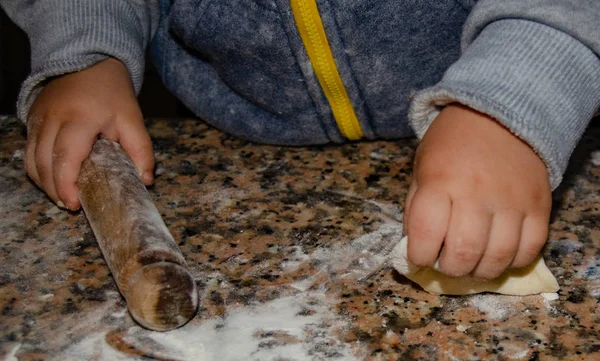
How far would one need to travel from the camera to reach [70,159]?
106cm

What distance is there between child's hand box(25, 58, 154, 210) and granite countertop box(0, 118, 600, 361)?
0.05m

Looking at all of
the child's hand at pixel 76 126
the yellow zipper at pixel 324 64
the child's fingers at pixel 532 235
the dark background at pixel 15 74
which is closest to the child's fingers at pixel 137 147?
the child's hand at pixel 76 126

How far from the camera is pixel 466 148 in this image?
2.92ft

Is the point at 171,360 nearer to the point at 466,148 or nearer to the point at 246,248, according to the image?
the point at 246,248

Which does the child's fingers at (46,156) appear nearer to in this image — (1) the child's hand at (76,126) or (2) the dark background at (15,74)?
(1) the child's hand at (76,126)

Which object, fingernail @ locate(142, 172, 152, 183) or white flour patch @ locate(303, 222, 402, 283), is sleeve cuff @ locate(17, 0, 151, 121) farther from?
white flour patch @ locate(303, 222, 402, 283)

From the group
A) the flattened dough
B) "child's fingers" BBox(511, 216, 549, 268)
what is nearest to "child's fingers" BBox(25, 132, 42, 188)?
the flattened dough

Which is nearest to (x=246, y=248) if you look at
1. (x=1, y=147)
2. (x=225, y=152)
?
(x=225, y=152)

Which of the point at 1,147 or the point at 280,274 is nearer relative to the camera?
the point at 280,274

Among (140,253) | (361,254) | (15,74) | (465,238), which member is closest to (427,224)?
(465,238)

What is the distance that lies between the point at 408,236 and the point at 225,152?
45 cm

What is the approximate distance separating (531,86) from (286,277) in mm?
335

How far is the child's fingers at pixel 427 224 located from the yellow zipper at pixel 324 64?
1.10 feet

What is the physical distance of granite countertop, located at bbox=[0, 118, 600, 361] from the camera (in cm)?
87
